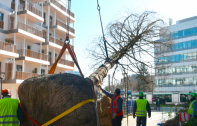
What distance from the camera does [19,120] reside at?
4578mm

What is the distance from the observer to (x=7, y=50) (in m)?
22.4

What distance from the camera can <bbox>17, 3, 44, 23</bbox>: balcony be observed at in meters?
25.0

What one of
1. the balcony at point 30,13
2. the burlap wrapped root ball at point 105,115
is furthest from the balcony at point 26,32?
the burlap wrapped root ball at point 105,115

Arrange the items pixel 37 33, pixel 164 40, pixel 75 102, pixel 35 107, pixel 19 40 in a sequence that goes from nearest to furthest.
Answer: pixel 75 102, pixel 35 107, pixel 164 40, pixel 19 40, pixel 37 33

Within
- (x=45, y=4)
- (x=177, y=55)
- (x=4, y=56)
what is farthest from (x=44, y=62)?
(x=177, y=55)

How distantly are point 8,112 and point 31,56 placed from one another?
21802mm

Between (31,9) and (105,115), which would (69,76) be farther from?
(31,9)

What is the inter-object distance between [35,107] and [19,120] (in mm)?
588

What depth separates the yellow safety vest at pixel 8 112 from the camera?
481 centimetres

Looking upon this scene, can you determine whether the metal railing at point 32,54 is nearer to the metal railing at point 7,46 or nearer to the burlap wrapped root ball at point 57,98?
the metal railing at point 7,46

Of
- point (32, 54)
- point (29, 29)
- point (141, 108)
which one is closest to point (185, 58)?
point (32, 54)

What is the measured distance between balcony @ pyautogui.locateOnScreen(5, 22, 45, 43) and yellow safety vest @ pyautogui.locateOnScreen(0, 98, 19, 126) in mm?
20181

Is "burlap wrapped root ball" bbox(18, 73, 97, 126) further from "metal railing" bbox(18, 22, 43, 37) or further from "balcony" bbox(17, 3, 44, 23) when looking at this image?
"balcony" bbox(17, 3, 44, 23)

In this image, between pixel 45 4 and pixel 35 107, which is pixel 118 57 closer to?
pixel 35 107
